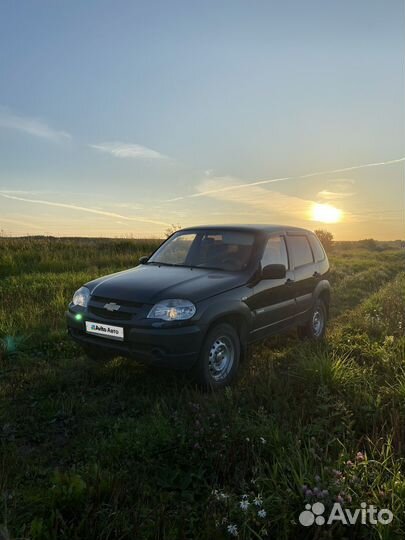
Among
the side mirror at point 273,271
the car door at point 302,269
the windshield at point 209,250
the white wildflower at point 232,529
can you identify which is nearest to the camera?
the white wildflower at point 232,529

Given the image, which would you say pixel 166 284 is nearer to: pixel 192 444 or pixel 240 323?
pixel 240 323

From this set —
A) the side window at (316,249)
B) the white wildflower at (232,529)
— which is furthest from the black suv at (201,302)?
the white wildflower at (232,529)

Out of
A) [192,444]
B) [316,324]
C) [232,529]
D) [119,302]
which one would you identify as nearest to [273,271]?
[119,302]

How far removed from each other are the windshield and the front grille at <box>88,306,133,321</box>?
1.41 metres

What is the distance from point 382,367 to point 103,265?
39.4ft

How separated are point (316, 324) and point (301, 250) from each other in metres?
1.38

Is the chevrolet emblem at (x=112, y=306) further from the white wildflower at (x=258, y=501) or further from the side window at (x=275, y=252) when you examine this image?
the white wildflower at (x=258, y=501)

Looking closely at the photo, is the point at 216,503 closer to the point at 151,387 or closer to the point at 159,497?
the point at 159,497

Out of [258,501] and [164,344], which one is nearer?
[258,501]

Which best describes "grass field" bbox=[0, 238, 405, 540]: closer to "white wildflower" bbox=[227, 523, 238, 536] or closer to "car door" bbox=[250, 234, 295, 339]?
"white wildflower" bbox=[227, 523, 238, 536]

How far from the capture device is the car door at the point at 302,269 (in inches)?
272

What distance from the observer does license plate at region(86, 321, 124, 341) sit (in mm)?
4883

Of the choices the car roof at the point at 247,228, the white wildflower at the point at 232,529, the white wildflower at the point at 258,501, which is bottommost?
the white wildflower at the point at 232,529

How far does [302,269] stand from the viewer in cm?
715
